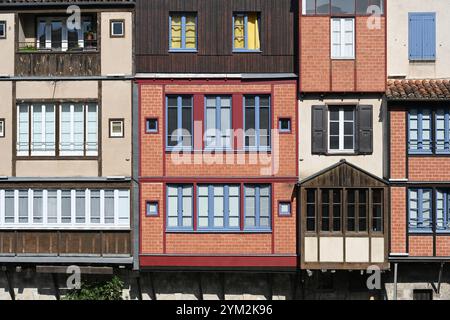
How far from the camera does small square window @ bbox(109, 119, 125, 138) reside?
29844mm

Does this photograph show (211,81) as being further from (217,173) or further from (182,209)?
(182,209)

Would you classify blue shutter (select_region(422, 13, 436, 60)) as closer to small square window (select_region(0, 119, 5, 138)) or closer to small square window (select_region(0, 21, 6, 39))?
small square window (select_region(0, 21, 6, 39))

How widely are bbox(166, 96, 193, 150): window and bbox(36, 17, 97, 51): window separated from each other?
3.25 meters

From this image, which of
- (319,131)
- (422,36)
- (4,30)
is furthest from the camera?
(422,36)

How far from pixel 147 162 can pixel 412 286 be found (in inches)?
370

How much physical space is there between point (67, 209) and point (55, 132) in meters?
2.51

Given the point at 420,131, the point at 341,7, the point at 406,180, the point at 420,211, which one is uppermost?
the point at 341,7

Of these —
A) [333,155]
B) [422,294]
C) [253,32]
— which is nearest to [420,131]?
[333,155]

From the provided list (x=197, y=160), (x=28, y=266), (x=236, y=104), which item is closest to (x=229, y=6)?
(x=236, y=104)

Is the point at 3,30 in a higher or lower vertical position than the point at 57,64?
higher

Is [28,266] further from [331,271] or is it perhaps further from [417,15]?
[417,15]

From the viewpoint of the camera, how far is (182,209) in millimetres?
29859

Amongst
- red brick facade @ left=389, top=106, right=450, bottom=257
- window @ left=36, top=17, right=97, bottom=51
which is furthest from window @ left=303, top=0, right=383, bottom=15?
window @ left=36, top=17, right=97, bottom=51

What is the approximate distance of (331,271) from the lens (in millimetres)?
29484
